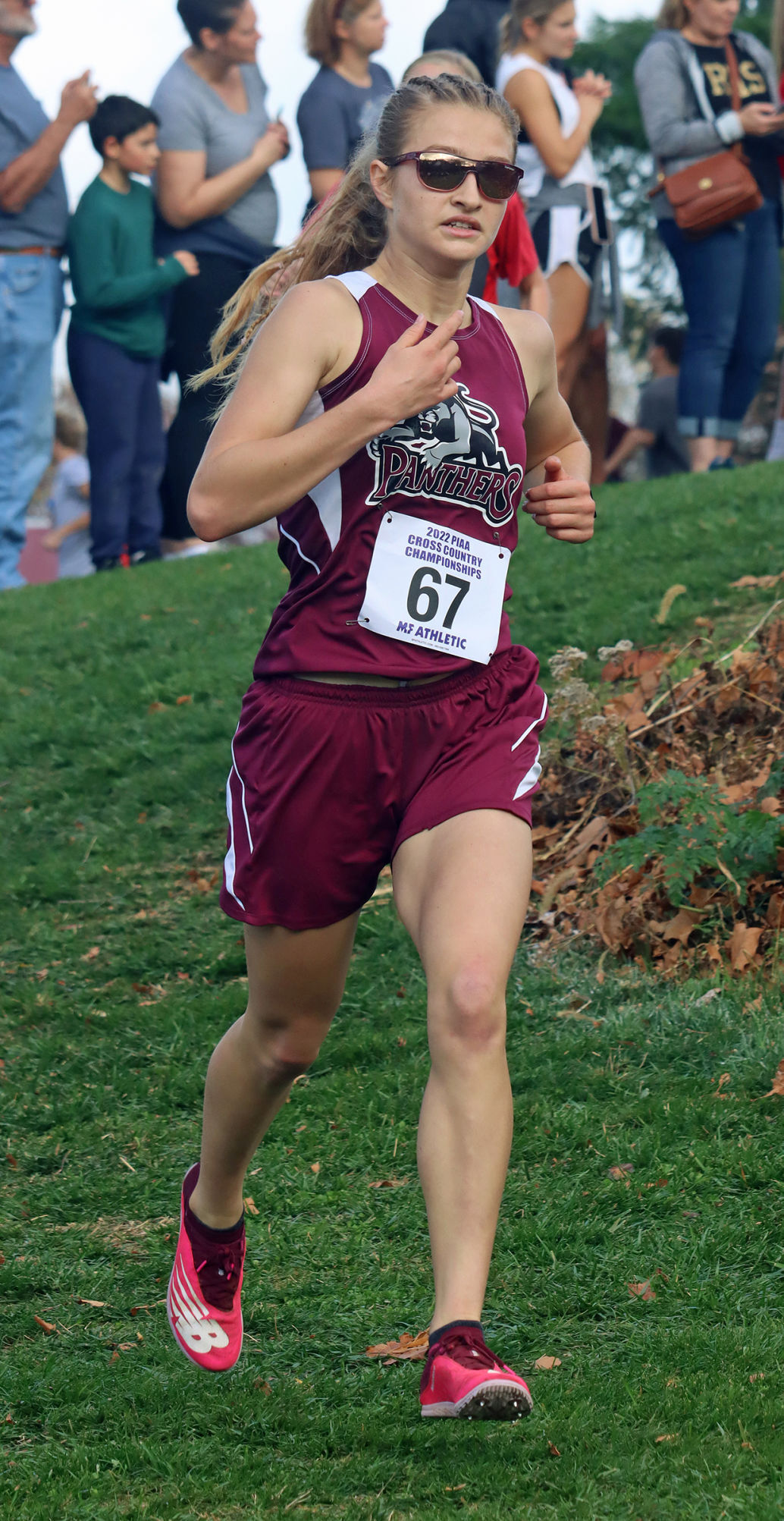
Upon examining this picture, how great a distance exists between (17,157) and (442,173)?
24.9ft

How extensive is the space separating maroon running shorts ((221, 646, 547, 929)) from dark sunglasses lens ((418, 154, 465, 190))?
901 millimetres

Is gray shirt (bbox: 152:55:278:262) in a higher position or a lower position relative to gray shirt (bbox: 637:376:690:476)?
higher

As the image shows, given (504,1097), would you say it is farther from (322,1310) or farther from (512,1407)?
(322,1310)

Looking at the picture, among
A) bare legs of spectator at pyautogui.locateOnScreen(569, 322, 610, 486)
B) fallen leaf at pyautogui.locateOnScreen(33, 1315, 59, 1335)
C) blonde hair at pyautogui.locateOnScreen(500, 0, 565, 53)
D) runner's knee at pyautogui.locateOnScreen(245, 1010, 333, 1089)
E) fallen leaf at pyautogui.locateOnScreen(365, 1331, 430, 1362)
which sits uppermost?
blonde hair at pyautogui.locateOnScreen(500, 0, 565, 53)

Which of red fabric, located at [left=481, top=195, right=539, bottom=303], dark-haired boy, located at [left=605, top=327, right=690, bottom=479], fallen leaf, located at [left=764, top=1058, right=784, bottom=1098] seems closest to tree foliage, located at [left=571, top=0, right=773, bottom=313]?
dark-haired boy, located at [left=605, top=327, right=690, bottom=479]

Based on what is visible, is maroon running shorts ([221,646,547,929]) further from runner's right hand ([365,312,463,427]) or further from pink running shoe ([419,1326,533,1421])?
pink running shoe ([419,1326,533,1421])

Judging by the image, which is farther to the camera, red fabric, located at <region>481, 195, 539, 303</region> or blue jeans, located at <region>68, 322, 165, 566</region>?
blue jeans, located at <region>68, 322, 165, 566</region>

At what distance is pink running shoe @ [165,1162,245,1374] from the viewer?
3.56m

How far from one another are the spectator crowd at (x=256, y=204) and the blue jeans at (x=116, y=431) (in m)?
0.01

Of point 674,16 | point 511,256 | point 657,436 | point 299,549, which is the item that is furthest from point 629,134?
point 299,549

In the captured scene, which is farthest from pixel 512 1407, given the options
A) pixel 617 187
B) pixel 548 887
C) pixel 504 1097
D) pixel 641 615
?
pixel 617 187

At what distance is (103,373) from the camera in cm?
1072

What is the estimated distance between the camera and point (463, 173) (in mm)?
3377

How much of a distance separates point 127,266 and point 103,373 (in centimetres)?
64
